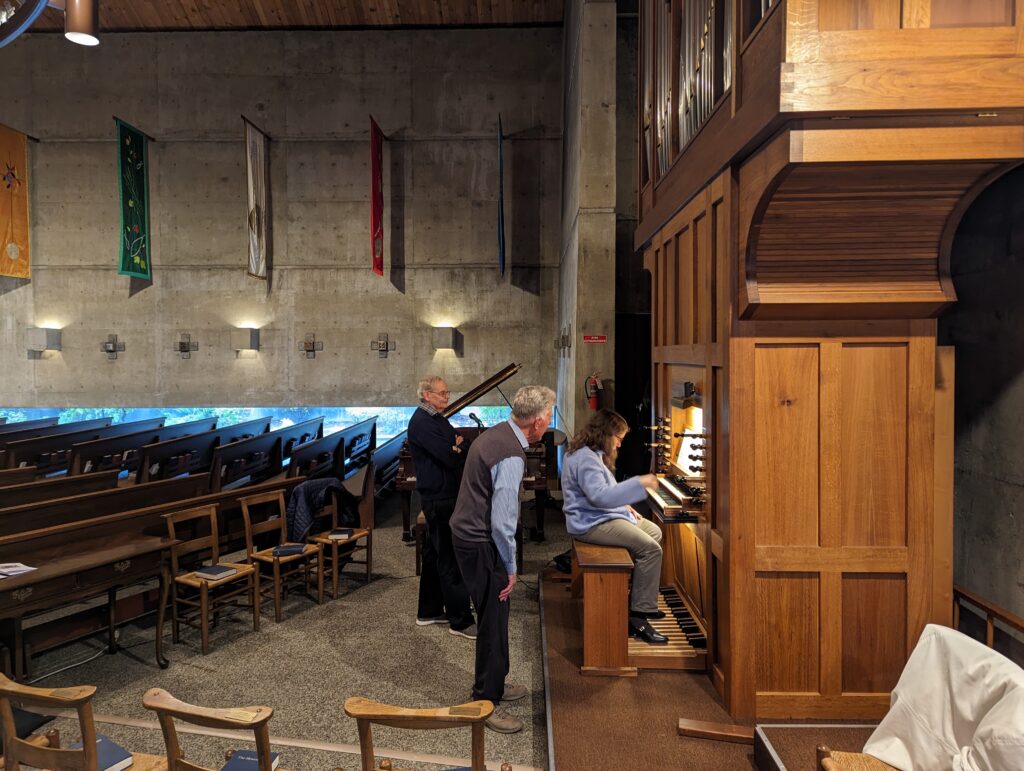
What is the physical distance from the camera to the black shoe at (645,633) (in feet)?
12.9

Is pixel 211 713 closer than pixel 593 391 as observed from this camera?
Yes

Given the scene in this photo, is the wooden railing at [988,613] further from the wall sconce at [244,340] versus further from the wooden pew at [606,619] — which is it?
the wall sconce at [244,340]

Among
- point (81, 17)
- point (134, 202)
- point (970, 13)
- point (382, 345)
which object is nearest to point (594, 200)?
point (382, 345)

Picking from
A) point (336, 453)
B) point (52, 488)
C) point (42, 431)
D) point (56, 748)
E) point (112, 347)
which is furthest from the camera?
point (112, 347)

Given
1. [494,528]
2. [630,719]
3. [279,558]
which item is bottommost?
[630,719]

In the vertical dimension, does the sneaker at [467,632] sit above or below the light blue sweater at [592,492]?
below

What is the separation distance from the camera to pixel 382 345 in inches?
438

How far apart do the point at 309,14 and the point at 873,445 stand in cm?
1105

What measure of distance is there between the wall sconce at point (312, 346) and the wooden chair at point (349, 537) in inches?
220

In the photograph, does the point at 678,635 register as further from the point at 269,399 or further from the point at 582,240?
the point at 269,399

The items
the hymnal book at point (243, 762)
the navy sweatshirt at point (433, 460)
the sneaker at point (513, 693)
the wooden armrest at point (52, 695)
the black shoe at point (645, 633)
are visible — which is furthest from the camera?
the navy sweatshirt at point (433, 460)

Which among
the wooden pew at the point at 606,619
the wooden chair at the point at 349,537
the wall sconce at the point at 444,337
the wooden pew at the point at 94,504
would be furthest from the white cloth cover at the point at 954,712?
the wall sconce at the point at 444,337

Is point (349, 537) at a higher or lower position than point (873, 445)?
lower

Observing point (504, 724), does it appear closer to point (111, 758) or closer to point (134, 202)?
point (111, 758)
